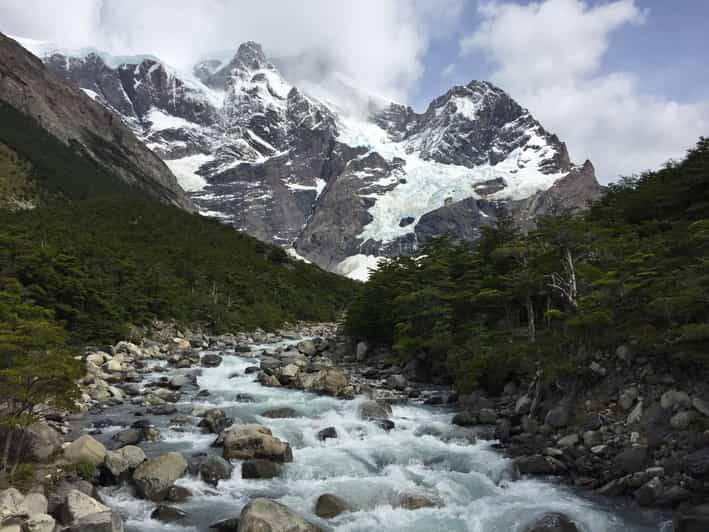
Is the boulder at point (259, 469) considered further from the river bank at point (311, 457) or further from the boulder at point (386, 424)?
the boulder at point (386, 424)

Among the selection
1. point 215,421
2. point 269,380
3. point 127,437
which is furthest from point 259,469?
point 269,380

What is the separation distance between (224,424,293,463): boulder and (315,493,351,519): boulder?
9.61 ft

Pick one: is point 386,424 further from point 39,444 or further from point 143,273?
point 143,273

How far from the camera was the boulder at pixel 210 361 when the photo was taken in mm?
31614

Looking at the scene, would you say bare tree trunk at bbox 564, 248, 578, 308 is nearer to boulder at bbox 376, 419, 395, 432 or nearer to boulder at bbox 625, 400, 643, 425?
boulder at bbox 625, 400, 643, 425

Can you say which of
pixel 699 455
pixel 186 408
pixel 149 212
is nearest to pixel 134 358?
pixel 186 408

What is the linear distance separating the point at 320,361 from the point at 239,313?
20.8 m

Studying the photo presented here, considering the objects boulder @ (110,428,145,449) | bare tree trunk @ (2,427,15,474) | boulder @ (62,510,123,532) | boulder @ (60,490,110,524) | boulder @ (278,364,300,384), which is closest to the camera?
boulder @ (62,510,123,532)

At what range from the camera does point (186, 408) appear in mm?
21297

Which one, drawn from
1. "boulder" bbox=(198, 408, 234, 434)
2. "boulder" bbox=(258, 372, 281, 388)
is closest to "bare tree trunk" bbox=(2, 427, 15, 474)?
"boulder" bbox=(198, 408, 234, 434)

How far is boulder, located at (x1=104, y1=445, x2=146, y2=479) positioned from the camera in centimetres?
1324

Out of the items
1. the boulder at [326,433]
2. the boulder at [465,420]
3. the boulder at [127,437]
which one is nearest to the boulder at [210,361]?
the boulder at [127,437]

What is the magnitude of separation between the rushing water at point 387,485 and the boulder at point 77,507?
0.90m

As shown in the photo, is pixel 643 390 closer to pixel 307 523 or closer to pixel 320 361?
pixel 307 523
